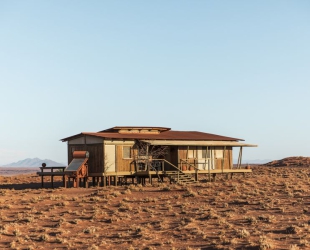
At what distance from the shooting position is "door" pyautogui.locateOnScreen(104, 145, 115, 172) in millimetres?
37625

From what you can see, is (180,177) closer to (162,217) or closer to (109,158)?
(109,158)

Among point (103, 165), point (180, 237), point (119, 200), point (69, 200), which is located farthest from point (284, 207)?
point (103, 165)

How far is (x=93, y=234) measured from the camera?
22.8 meters

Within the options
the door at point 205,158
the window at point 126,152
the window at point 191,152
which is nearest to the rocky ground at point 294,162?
the door at point 205,158

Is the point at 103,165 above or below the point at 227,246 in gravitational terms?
above

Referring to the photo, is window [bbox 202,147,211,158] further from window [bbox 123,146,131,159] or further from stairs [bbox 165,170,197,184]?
window [bbox 123,146,131,159]

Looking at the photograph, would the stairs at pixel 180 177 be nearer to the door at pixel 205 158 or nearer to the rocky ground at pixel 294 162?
the door at pixel 205 158

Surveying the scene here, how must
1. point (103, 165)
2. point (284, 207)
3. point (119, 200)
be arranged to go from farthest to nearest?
point (103, 165), point (119, 200), point (284, 207)

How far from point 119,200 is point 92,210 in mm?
2855

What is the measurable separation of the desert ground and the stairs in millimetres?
2860

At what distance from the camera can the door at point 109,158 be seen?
37.6 meters

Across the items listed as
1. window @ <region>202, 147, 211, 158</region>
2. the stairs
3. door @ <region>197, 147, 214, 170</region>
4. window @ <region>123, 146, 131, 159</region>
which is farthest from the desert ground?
window @ <region>202, 147, 211, 158</region>

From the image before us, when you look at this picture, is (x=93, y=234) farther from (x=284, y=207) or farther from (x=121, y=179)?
(x=121, y=179)

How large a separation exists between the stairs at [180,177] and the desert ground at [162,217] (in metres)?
2.86
